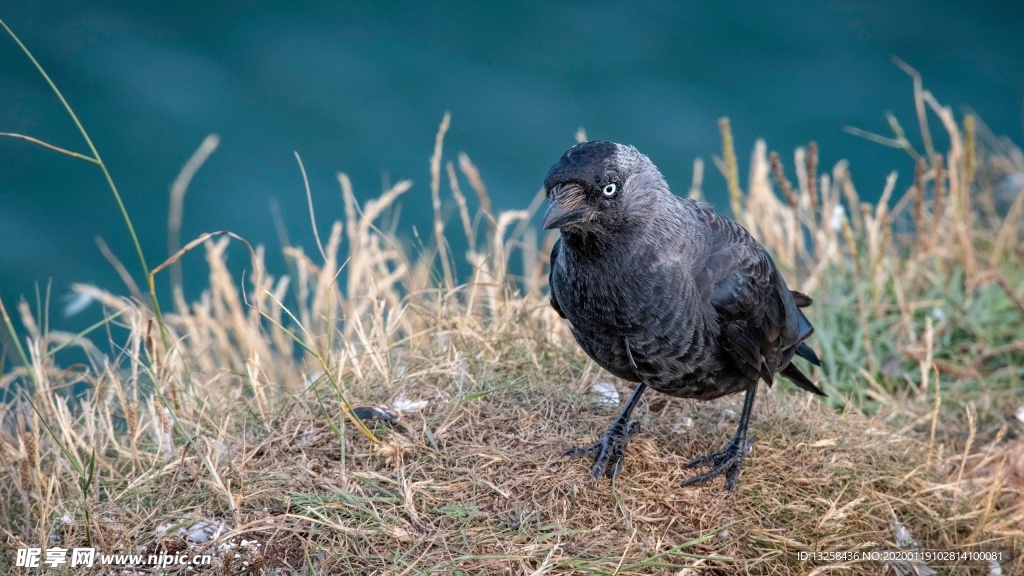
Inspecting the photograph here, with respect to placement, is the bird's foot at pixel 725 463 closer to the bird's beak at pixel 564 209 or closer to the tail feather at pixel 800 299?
the tail feather at pixel 800 299

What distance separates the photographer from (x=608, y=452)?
303 cm

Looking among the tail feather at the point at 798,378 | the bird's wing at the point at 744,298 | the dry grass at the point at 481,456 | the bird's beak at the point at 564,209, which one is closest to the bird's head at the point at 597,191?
the bird's beak at the point at 564,209

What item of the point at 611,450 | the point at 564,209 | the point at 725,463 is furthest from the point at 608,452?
the point at 564,209

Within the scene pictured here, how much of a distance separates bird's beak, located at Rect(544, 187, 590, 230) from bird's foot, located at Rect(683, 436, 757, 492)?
3.19 feet

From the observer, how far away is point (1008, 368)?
435 centimetres

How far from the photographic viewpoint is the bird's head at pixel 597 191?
9.04 feet

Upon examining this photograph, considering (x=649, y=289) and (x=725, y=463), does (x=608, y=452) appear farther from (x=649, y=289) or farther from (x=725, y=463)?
(x=649, y=289)

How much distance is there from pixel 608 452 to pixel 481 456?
0.42m

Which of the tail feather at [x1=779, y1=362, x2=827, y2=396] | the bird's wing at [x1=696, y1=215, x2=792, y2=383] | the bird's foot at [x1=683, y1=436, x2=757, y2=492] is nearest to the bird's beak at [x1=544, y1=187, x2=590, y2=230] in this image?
the bird's wing at [x1=696, y1=215, x2=792, y2=383]

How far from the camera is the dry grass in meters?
2.68

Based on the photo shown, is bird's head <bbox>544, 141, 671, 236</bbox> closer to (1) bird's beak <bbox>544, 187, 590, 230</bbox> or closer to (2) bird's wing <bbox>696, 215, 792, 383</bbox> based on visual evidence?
(1) bird's beak <bbox>544, 187, 590, 230</bbox>

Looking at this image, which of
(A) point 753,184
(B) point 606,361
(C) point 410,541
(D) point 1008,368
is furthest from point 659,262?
(A) point 753,184

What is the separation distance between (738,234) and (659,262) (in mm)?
500

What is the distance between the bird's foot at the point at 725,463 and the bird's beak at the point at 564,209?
3.19 ft
